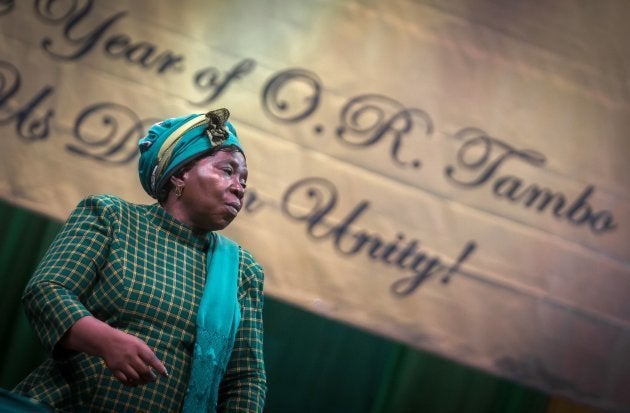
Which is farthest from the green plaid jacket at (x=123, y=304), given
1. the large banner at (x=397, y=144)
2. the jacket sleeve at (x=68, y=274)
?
the large banner at (x=397, y=144)

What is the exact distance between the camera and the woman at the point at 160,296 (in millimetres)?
1495

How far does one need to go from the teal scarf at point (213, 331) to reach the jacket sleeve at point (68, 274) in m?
0.22

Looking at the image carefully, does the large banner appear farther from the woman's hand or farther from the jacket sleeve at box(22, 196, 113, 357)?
the woman's hand

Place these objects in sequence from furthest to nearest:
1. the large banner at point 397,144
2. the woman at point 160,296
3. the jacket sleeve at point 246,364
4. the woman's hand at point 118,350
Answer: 1. the large banner at point 397,144
2. the jacket sleeve at point 246,364
3. the woman at point 160,296
4. the woman's hand at point 118,350

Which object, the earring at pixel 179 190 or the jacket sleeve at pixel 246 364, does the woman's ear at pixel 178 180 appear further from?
the jacket sleeve at pixel 246 364

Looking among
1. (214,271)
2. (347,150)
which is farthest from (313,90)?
(214,271)

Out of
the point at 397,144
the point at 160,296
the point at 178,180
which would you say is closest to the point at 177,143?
the point at 178,180

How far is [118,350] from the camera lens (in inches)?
55.1

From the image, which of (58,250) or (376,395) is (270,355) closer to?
(376,395)

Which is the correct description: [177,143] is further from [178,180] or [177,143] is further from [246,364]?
[246,364]

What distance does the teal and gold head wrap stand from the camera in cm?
177

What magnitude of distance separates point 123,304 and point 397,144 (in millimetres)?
1421

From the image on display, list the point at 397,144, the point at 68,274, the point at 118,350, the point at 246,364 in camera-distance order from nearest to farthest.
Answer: the point at 118,350 → the point at 68,274 → the point at 246,364 → the point at 397,144

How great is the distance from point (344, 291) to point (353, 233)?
186 millimetres
